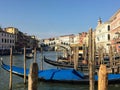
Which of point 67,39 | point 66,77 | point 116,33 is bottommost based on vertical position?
point 66,77

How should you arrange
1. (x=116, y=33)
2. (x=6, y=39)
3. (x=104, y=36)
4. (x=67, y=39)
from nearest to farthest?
(x=116, y=33) < (x=104, y=36) < (x=6, y=39) < (x=67, y=39)

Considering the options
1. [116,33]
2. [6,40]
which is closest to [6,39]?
[6,40]

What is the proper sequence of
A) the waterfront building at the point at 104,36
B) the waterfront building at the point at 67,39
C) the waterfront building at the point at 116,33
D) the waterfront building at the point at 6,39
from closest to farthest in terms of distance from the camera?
the waterfront building at the point at 116,33 → the waterfront building at the point at 104,36 → the waterfront building at the point at 6,39 → the waterfront building at the point at 67,39

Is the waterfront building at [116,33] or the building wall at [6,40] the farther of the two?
the building wall at [6,40]

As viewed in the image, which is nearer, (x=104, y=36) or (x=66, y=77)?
Answer: (x=66, y=77)

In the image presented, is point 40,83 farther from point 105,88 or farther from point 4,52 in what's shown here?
point 4,52

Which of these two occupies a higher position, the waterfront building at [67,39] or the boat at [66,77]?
the waterfront building at [67,39]

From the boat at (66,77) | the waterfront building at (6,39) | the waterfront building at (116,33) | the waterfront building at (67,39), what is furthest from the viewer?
the waterfront building at (67,39)

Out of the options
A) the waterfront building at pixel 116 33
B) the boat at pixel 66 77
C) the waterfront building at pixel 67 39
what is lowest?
the boat at pixel 66 77

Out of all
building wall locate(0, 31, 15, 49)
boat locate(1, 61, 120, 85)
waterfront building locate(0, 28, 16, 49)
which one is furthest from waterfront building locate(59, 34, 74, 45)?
boat locate(1, 61, 120, 85)

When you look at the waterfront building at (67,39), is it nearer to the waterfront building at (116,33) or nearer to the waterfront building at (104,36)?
the waterfront building at (104,36)

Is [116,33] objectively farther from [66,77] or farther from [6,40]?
[6,40]

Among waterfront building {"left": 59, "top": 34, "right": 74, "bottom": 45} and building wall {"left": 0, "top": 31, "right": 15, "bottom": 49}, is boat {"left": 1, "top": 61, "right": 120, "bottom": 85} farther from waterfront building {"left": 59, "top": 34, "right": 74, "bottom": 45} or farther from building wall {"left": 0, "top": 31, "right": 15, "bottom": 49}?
waterfront building {"left": 59, "top": 34, "right": 74, "bottom": 45}

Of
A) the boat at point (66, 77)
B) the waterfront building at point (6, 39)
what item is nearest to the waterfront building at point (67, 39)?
the waterfront building at point (6, 39)
